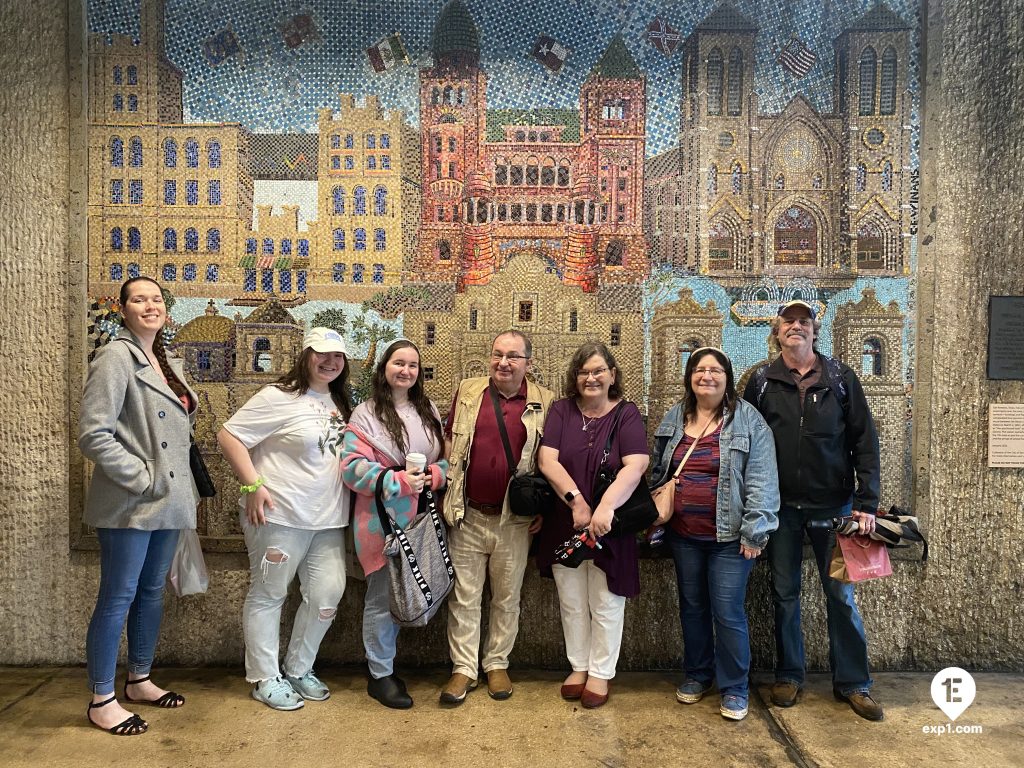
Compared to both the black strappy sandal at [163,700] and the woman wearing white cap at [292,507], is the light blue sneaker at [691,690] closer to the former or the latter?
the woman wearing white cap at [292,507]

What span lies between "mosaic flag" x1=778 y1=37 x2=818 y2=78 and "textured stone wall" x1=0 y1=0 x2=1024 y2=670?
0.65 m

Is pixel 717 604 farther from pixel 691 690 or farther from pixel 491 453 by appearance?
pixel 491 453

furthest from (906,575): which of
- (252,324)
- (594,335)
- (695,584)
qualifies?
(252,324)

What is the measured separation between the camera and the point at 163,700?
10.7 feet

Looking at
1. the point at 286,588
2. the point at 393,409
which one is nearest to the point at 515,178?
the point at 393,409

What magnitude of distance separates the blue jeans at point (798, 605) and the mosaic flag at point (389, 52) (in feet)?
10.6

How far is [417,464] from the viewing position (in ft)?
10.4

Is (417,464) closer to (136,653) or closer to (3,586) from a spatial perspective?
(136,653)

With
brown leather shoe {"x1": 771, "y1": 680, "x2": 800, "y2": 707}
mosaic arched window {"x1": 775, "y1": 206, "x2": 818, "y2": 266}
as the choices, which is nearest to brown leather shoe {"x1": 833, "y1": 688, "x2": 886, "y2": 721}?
brown leather shoe {"x1": 771, "y1": 680, "x2": 800, "y2": 707}

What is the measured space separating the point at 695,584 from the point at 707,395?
3.07 feet

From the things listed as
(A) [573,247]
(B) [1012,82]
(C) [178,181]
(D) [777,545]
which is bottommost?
(D) [777,545]

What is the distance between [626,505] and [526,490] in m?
0.48

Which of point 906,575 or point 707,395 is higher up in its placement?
point 707,395

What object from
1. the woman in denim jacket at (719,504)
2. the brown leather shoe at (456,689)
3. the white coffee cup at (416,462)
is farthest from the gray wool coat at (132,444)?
the woman in denim jacket at (719,504)
